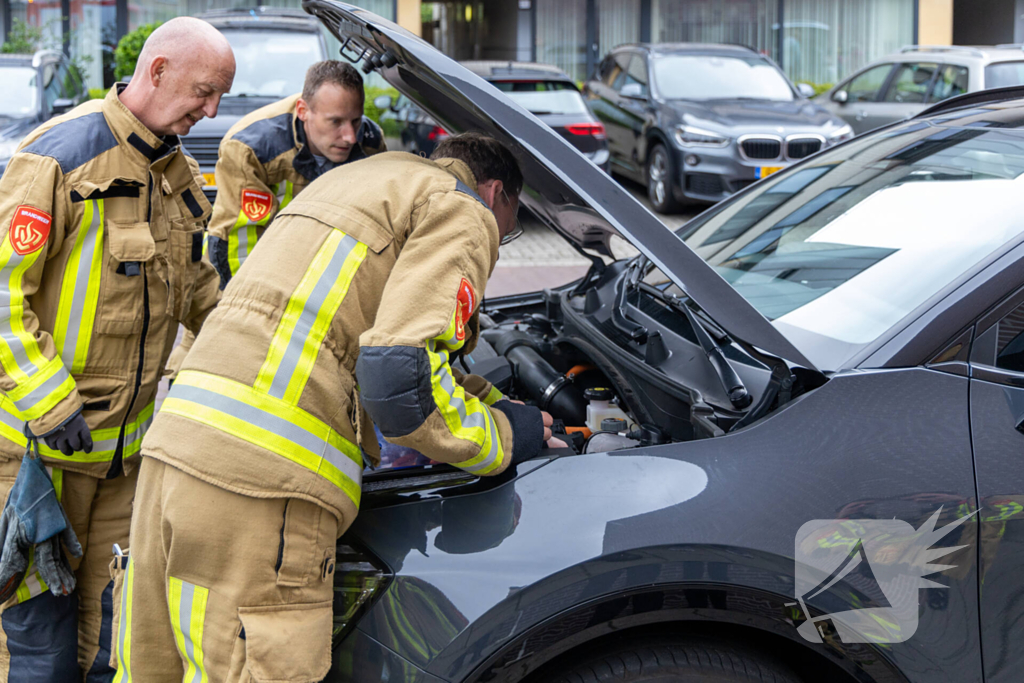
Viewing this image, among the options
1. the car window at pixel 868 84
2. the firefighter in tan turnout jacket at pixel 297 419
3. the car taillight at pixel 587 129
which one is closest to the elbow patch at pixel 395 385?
the firefighter in tan turnout jacket at pixel 297 419

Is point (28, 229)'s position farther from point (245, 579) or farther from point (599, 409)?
point (599, 409)

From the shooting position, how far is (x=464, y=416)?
169 centimetres

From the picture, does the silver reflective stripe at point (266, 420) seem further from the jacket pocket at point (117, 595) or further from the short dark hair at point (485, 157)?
the short dark hair at point (485, 157)

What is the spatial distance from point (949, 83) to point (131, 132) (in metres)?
9.83

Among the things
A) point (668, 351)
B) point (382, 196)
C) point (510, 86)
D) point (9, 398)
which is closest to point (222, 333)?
point (382, 196)

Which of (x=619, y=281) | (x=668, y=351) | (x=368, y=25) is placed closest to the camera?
(x=368, y=25)

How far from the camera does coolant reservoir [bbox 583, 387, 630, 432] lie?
7.54 ft

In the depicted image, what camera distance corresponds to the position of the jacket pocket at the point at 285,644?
162 cm

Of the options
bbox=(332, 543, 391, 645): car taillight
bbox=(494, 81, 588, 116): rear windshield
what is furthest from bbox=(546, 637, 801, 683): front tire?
bbox=(494, 81, 588, 116): rear windshield

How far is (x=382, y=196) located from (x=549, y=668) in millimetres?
923

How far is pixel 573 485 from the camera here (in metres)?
1.73

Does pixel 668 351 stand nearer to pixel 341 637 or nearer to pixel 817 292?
pixel 817 292

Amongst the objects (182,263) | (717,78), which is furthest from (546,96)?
(182,263)

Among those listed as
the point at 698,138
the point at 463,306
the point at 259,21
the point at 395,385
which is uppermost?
the point at 259,21
